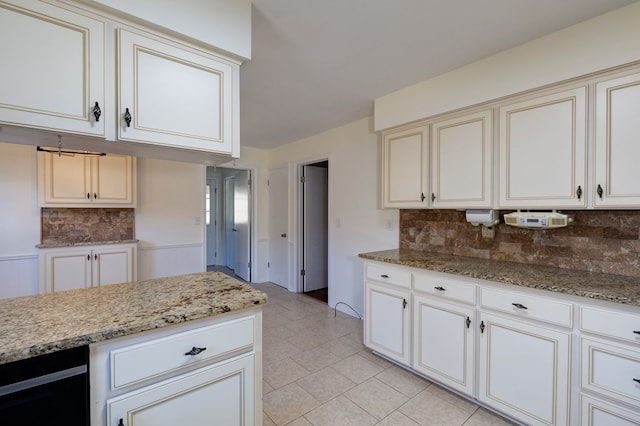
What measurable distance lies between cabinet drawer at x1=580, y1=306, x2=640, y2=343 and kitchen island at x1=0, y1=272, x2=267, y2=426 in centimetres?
165

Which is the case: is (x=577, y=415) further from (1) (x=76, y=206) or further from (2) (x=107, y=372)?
(1) (x=76, y=206)

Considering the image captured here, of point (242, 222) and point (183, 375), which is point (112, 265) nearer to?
point (242, 222)

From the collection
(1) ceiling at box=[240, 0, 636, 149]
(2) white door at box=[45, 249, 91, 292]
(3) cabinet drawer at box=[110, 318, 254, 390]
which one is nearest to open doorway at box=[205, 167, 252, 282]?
(2) white door at box=[45, 249, 91, 292]

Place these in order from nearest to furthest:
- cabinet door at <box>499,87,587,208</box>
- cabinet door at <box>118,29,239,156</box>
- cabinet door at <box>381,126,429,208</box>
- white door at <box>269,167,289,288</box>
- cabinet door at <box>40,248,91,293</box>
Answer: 1. cabinet door at <box>118,29,239,156</box>
2. cabinet door at <box>499,87,587,208</box>
3. cabinet door at <box>381,126,429,208</box>
4. cabinet door at <box>40,248,91,293</box>
5. white door at <box>269,167,289,288</box>

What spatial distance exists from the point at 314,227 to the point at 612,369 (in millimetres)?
3610

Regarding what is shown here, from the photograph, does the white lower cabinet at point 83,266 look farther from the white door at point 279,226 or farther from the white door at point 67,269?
the white door at point 279,226

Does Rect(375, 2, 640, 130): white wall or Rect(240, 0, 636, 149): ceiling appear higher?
Rect(240, 0, 636, 149): ceiling

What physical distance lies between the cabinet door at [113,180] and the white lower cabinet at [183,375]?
2588 mm

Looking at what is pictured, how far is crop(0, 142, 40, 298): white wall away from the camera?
282cm

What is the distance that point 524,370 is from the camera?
1679mm

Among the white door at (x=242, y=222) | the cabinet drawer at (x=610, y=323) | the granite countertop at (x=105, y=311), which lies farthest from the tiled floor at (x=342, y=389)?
the white door at (x=242, y=222)

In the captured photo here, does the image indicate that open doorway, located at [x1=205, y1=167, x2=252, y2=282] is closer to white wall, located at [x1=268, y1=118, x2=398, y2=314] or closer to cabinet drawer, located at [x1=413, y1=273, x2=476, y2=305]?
white wall, located at [x1=268, y1=118, x2=398, y2=314]

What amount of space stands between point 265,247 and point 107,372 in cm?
413

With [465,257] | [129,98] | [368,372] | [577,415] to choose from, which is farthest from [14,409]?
[465,257]
